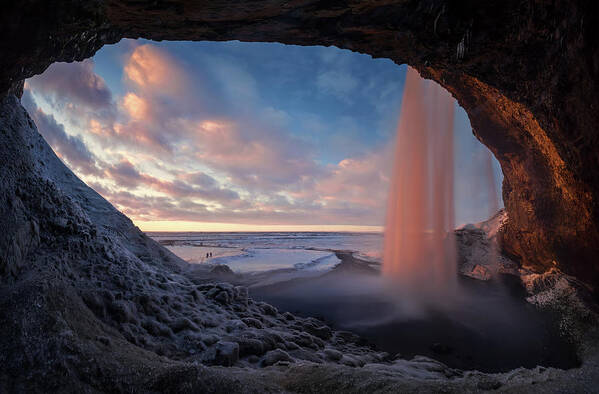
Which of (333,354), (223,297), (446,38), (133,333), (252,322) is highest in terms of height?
(446,38)

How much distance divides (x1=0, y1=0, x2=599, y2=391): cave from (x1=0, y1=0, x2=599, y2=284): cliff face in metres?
0.02

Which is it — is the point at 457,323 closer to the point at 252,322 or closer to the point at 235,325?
the point at 252,322

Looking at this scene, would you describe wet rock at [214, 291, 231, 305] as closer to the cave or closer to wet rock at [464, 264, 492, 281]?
the cave

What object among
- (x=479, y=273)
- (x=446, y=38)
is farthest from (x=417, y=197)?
(x=446, y=38)

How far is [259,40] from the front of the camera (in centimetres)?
435

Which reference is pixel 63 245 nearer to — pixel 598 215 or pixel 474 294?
pixel 598 215

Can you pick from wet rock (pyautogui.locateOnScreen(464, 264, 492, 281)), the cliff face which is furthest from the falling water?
the cliff face

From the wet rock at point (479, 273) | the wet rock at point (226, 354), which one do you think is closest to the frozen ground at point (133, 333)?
the wet rock at point (226, 354)

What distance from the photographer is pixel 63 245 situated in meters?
4.00

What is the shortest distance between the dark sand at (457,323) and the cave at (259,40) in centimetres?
109

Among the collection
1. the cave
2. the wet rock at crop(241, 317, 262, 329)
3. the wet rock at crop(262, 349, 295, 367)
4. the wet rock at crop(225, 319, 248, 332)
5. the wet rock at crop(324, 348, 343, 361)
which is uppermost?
the cave

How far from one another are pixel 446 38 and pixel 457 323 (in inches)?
264

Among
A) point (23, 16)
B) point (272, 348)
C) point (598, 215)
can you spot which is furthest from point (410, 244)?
point (23, 16)

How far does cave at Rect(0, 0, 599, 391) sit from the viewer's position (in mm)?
2404
